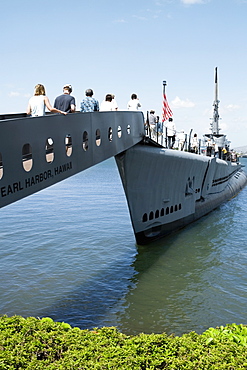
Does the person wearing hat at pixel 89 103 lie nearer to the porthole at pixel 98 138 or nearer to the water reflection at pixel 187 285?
the porthole at pixel 98 138

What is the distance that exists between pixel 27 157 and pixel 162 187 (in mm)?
11951

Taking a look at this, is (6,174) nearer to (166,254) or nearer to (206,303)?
(206,303)

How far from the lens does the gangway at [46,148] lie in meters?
7.10

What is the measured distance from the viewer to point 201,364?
17.7ft

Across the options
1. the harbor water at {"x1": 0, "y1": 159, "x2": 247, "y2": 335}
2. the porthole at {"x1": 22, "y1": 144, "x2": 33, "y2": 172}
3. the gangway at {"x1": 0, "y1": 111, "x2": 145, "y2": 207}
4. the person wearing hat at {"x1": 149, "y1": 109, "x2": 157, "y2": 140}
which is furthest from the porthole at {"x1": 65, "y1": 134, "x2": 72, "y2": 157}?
the person wearing hat at {"x1": 149, "y1": 109, "x2": 157, "y2": 140}

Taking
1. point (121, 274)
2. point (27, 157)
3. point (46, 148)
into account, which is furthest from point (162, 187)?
point (27, 157)

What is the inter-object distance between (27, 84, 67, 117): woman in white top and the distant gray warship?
7411 mm

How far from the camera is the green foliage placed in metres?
5.46

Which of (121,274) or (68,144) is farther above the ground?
(68,144)

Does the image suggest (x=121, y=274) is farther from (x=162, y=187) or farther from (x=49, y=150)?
(x=49, y=150)

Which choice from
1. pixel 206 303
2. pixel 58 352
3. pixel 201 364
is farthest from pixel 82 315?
pixel 201 364

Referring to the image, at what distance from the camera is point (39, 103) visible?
866cm

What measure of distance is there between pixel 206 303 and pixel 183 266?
11.8 feet

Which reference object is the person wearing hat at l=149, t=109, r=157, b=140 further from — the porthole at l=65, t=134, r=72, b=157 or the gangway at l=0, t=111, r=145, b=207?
the porthole at l=65, t=134, r=72, b=157
